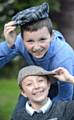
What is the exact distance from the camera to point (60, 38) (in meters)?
6.23

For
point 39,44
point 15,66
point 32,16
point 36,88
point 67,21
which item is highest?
point 32,16

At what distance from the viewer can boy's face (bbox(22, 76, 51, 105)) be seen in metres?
5.63

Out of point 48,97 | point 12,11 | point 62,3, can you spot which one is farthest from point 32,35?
point 62,3

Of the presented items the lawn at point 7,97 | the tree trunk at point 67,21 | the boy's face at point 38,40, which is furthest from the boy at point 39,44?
the tree trunk at point 67,21

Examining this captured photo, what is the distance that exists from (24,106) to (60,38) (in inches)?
25.5

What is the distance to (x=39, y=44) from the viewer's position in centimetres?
580

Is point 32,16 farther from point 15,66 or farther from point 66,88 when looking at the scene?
point 15,66

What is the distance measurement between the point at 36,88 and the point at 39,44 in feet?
1.18

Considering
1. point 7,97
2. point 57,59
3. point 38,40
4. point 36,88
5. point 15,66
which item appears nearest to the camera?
point 36,88

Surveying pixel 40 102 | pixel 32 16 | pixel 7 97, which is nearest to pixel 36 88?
pixel 40 102

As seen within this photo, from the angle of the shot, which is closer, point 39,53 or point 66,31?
point 39,53

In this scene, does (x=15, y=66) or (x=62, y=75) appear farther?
(x=15, y=66)

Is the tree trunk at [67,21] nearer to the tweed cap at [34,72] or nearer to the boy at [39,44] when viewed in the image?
the boy at [39,44]

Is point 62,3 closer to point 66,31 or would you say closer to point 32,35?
point 66,31
